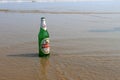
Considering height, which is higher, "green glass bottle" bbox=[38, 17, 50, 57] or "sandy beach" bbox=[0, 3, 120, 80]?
"green glass bottle" bbox=[38, 17, 50, 57]

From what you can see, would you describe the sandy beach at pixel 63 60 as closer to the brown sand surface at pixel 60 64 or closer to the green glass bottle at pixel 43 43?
the brown sand surface at pixel 60 64

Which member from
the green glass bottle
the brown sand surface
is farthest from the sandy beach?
the green glass bottle

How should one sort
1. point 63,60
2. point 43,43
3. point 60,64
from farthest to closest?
point 43,43 → point 63,60 → point 60,64

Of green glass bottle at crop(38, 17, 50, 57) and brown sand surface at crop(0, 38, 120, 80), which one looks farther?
green glass bottle at crop(38, 17, 50, 57)

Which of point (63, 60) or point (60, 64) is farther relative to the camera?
point (63, 60)

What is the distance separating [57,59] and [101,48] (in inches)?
55.8

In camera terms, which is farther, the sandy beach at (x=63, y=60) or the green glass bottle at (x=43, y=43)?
the green glass bottle at (x=43, y=43)

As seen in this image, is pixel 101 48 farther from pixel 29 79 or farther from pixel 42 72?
pixel 29 79

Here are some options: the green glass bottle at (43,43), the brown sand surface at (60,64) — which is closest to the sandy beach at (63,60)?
the brown sand surface at (60,64)

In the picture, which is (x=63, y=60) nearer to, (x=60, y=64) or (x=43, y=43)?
(x=60, y=64)

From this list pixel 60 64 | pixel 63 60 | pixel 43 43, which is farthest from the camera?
pixel 43 43

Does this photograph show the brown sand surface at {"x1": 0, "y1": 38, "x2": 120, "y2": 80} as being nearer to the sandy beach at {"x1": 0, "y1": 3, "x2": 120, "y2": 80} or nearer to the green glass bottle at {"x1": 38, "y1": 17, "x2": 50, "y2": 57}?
the sandy beach at {"x1": 0, "y1": 3, "x2": 120, "y2": 80}

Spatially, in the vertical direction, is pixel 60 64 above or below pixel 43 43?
below

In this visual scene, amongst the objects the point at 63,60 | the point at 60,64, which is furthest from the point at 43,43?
the point at 60,64
